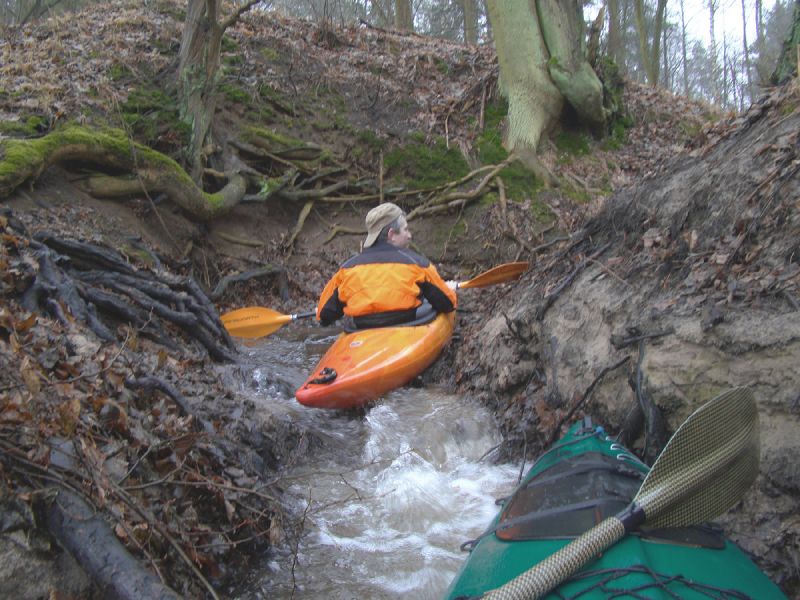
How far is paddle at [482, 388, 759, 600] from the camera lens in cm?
212

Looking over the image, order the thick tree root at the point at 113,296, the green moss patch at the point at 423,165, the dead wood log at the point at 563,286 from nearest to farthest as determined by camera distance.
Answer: the thick tree root at the point at 113,296, the dead wood log at the point at 563,286, the green moss patch at the point at 423,165

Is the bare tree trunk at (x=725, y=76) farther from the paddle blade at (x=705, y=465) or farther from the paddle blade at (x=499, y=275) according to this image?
the paddle blade at (x=705, y=465)

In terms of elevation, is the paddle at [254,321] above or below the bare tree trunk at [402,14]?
below

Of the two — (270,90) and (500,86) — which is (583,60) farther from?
(270,90)

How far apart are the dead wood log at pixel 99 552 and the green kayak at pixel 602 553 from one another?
1.00 metres

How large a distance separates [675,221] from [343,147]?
7.19 meters

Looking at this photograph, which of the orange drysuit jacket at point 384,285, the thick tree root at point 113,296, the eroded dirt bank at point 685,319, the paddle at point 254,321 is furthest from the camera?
the paddle at point 254,321

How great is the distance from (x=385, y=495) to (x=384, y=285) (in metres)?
2.42

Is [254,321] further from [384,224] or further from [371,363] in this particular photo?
[371,363]

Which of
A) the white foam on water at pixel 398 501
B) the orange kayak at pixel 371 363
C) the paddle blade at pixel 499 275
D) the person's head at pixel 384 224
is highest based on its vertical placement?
the person's head at pixel 384 224

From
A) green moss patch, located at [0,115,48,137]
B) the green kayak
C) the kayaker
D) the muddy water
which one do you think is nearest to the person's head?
the kayaker

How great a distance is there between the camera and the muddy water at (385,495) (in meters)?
3.07

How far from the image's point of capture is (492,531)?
103 inches

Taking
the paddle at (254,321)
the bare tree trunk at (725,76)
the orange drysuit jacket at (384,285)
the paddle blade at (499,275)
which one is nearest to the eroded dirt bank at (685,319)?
the orange drysuit jacket at (384,285)
